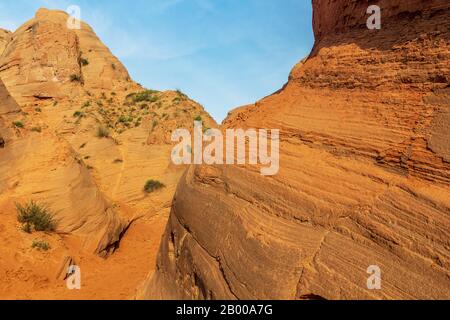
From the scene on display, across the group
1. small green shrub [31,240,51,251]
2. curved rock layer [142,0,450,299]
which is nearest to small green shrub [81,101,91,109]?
small green shrub [31,240,51,251]

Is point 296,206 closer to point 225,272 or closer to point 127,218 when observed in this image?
point 225,272

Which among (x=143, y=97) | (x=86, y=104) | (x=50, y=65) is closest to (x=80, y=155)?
(x=86, y=104)

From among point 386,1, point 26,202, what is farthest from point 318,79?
point 26,202

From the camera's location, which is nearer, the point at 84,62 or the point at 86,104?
the point at 86,104

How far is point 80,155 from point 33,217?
755cm

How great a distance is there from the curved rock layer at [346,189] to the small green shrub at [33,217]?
198 inches

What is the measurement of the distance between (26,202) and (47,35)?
18.2m

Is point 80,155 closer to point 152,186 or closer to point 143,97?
point 152,186

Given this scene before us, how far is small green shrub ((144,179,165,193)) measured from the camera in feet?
50.4

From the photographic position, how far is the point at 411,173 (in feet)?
11.4

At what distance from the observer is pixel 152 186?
15461mm

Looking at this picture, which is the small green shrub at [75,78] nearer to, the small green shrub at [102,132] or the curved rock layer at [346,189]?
the small green shrub at [102,132]

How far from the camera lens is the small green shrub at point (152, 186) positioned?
15375 millimetres

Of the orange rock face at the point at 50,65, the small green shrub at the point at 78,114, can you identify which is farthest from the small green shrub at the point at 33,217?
the orange rock face at the point at 50,65
